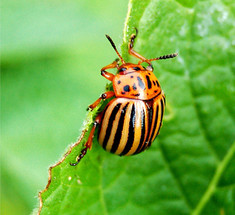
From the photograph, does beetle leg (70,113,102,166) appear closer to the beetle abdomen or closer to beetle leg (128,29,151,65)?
the beetle abdomen

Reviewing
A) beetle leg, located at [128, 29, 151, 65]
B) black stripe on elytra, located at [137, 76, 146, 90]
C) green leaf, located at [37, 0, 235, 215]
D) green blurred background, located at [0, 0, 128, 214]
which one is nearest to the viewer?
beetle leg, located at [128, 29, 151, 65]

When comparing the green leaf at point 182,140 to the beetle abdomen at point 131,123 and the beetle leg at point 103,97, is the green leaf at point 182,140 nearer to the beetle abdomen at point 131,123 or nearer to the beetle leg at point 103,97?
the beetle abdomen at point 131,123

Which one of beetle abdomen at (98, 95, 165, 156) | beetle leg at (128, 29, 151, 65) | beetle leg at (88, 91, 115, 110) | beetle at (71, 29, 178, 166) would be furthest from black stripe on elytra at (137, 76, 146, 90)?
beetle leg at (128, 29, 151, 65)

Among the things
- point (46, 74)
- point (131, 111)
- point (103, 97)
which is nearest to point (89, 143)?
point (103, 97)

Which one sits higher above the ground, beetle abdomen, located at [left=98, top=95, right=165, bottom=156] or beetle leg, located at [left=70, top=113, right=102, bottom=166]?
beetle leg, located at [left=70, top=113, right=102, bottom=166]

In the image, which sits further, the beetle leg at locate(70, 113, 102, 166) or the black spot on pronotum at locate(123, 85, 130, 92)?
the black spot on pronotum at locate(123, 85, 130, 92)
